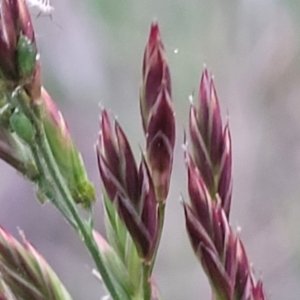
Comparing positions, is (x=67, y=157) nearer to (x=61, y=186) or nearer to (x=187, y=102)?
(x=61, y=186)

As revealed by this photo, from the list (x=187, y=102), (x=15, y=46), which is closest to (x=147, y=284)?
(x=15, y=46)

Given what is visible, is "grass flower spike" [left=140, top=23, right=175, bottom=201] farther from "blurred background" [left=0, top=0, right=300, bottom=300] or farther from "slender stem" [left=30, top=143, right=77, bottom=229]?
"blurred background" [left=0, top=0, right=300, bottom=300]

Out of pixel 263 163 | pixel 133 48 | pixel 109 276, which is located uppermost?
pixel 133 48

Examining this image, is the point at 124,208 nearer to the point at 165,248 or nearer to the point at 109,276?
the point at 109,276

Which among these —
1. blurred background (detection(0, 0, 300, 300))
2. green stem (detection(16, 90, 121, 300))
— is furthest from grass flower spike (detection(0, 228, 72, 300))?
blurred background (detection(0, 0, 300, 300))

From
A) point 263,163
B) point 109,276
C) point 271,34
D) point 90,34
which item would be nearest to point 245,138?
point 263,163

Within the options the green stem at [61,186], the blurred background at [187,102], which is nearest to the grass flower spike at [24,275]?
the green stem at [61,186]
